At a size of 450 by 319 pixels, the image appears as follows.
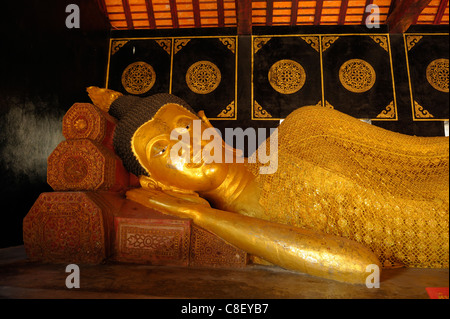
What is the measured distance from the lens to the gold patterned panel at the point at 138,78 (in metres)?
5.46

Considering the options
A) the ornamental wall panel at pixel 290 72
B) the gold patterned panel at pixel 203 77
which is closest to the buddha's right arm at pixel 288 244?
the ornamental wall panel at pixel 290 72

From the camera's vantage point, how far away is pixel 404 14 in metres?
4.81

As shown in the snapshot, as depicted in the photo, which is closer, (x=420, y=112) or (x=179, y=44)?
(x=420, y=112)

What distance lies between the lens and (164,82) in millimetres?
5461

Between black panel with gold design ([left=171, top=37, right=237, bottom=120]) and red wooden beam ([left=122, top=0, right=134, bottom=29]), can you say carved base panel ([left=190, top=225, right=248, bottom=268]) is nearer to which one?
black panel with gold design ([left=171, top=37, right=237, bottom=120])

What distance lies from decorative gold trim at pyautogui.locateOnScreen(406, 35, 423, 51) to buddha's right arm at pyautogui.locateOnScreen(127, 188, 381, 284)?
217 inches

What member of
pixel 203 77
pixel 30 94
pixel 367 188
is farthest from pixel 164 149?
pixel 203 77

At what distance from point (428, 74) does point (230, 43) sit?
3.65m

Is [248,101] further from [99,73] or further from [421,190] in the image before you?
[421,190]

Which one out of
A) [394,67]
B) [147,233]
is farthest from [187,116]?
[394,67]

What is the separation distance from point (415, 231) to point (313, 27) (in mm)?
4964

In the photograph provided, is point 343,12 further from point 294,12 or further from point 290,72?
point 290,72

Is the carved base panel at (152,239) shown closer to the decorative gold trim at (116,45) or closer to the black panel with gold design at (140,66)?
the black panel with gold design at (140,66)

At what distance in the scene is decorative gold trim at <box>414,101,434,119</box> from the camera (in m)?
5.12
